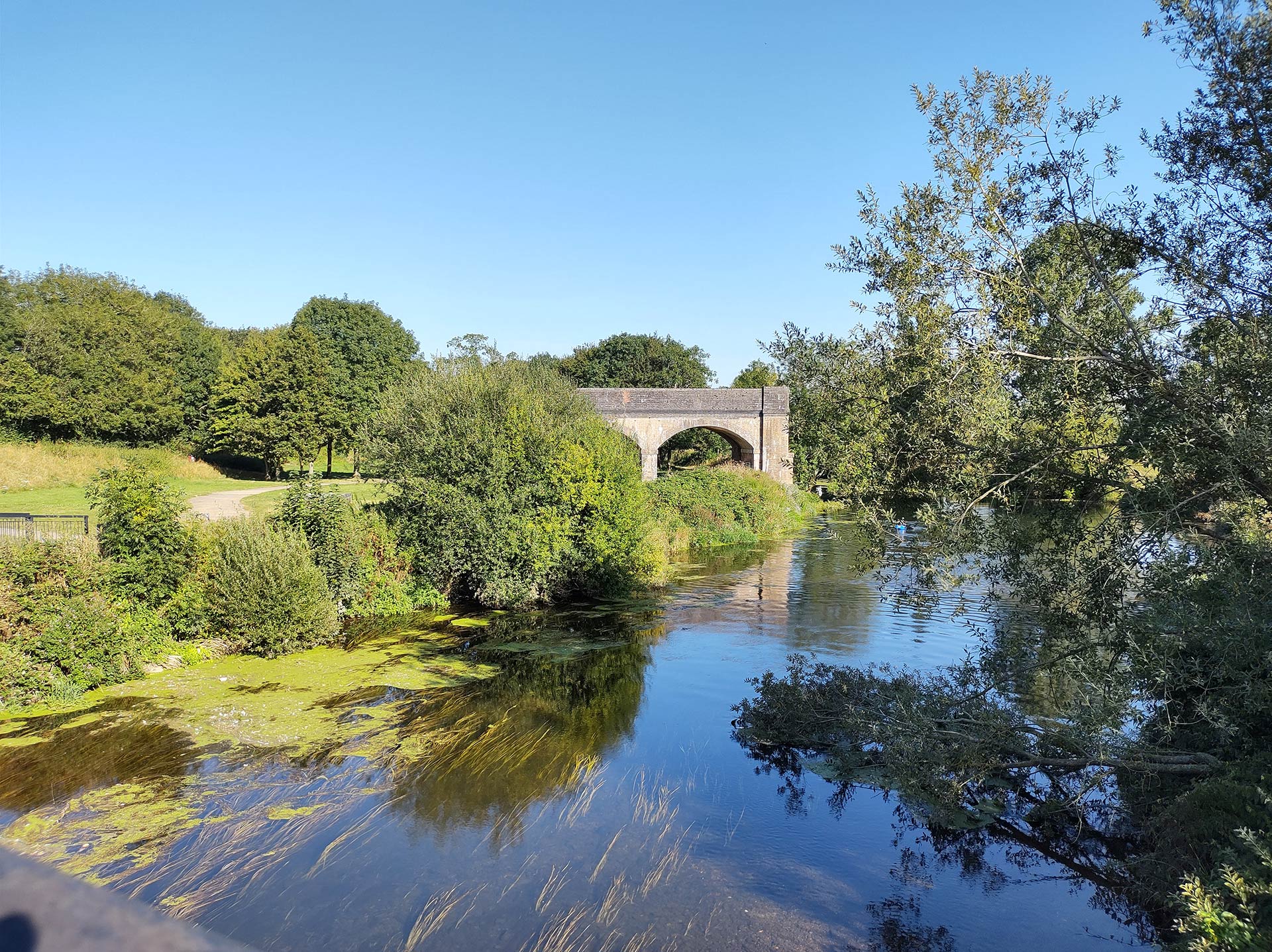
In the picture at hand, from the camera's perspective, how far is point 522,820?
335 inches

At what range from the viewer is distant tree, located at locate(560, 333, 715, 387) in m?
62.3

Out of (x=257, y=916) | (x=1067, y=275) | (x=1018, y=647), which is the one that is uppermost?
(x=1067, y=275)

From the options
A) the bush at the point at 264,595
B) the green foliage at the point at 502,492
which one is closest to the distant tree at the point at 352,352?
the green foliage at the point at 502,492

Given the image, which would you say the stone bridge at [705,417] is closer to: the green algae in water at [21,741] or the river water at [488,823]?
the river water at [488,823]

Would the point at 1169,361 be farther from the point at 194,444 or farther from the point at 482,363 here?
the point at 194,444

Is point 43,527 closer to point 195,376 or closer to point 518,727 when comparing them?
point 518,727

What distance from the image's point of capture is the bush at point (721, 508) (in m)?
30.0

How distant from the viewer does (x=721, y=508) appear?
3272 centimetres

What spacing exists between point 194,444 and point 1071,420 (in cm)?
4456

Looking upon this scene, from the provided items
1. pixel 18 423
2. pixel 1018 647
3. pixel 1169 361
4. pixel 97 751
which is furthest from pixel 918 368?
pixel 18 423

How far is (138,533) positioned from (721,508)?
74.1ft

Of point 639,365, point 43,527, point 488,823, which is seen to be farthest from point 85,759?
point 639,365

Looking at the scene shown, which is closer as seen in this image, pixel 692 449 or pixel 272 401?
pixel 272 401

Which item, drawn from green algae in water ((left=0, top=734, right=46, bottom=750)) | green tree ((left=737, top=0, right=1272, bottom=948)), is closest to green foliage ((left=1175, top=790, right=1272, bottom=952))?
green tree ((left=737, top=0, right=1272, bottom=948))
